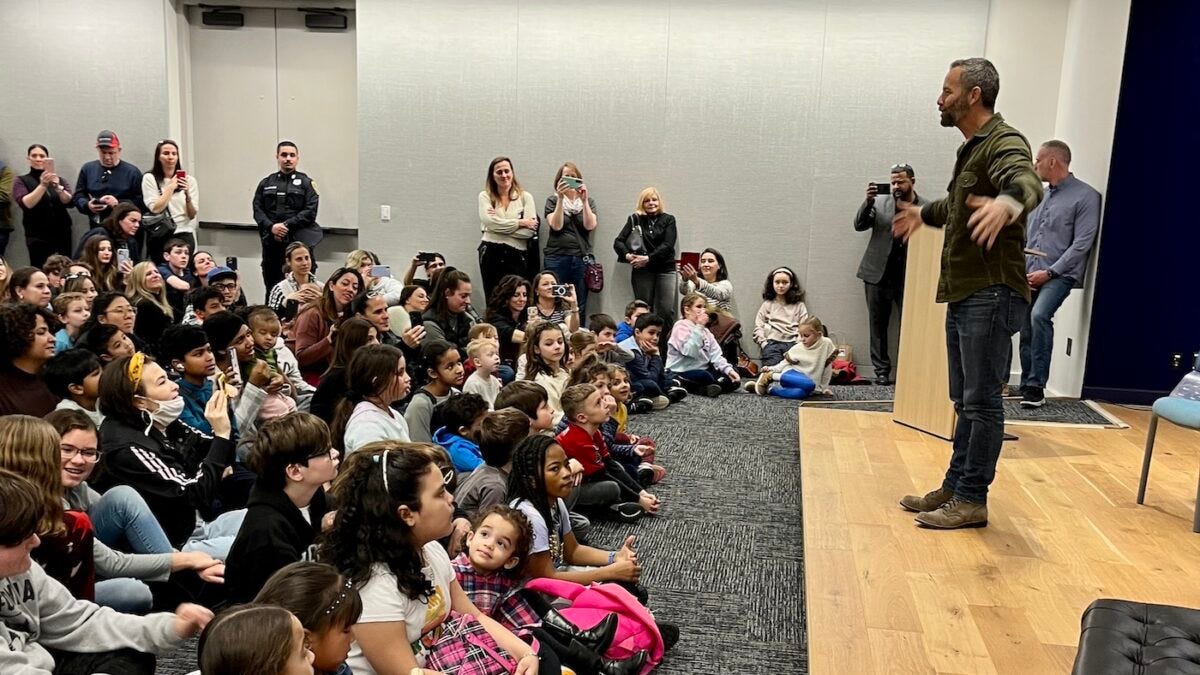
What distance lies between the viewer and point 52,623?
2117 mm

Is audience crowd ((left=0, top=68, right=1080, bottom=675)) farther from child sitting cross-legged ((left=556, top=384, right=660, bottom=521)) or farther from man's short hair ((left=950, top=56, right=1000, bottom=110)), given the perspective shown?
man's short hair ((left=950, top=56, right=1000, bottom=110))

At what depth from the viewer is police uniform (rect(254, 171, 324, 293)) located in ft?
25.0

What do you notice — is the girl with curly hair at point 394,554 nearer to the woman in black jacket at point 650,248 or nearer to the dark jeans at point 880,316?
the woman in black jacket at point 650,248

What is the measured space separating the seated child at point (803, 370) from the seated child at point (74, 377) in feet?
13.5

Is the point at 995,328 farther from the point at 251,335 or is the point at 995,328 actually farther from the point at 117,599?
the point at 251,335

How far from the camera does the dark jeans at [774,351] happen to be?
→ 706 cm

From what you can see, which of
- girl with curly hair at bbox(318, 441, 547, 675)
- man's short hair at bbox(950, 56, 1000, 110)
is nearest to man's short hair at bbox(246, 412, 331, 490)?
girl with curly hair at bbox(318, 441, 547, 675)

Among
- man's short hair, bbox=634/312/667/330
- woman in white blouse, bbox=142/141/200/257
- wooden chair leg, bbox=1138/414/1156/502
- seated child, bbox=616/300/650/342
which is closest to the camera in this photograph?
wooden chair leg, bbox=1138/414/1156/502

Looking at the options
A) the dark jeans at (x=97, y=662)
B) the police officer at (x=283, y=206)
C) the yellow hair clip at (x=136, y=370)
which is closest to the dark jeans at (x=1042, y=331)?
the yellow hair clip at (x=136, y=370)

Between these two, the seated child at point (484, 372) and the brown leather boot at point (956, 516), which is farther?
the seated child at point (484, 372)

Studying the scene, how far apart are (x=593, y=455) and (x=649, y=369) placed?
88.9 inches

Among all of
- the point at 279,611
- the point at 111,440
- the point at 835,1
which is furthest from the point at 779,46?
the point at 279,611

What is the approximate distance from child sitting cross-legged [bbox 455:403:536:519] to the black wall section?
397cm

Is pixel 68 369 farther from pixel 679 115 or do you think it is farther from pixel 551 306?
pixel 679 115
